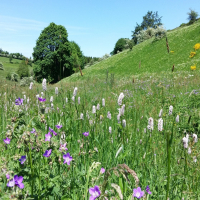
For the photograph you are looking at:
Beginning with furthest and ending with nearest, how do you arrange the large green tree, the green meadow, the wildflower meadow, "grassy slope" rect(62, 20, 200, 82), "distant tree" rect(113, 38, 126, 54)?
"distant tree" rect(113, 38, 126, 54) < the large green tree < "grassy slope" rect(62, 20, 200, 82) < the green meadow < the wildflower meadow

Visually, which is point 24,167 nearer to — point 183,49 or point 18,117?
point 18,117

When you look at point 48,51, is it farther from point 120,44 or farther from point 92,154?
point 92,154

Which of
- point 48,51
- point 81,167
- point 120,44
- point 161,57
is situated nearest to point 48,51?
point 48,51

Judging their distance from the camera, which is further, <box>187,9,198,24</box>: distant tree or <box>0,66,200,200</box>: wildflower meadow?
<box>187,9,198,24</box>: distant tree

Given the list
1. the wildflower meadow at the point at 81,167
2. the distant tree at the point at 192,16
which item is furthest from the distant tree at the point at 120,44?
the wildflower meadow at the point at 81,167

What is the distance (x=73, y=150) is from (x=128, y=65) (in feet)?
83.3

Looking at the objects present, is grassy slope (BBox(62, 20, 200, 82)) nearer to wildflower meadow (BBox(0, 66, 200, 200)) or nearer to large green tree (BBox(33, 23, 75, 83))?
large green tree (BBox(33, 23, 75, 83))

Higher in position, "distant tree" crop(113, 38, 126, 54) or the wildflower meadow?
"distant tree" crop(113, 38, 126, 54)

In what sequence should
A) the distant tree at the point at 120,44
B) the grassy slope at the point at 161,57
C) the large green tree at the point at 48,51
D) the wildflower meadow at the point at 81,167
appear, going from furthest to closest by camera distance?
the distant tree at the point at 120,44 → the large green tree at the point at 48,51 → the grassy slope at the point at 161,57 → the wildflower meadow at the point at 81,167

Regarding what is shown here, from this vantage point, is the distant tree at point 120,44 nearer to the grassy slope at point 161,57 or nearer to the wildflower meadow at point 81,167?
the grassy slope at point 161,57

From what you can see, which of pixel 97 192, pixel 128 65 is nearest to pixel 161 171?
pixel 97 192

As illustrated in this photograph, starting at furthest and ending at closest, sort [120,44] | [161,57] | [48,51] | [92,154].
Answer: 1. [120,44]
2. [48,51]
3. [161,57]
4. [92,154]

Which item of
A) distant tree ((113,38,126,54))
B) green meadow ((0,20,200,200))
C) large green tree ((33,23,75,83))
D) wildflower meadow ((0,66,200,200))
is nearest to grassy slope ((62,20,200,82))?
large green tree ((33,23,75,83))

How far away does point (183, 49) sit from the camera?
22.3 m
